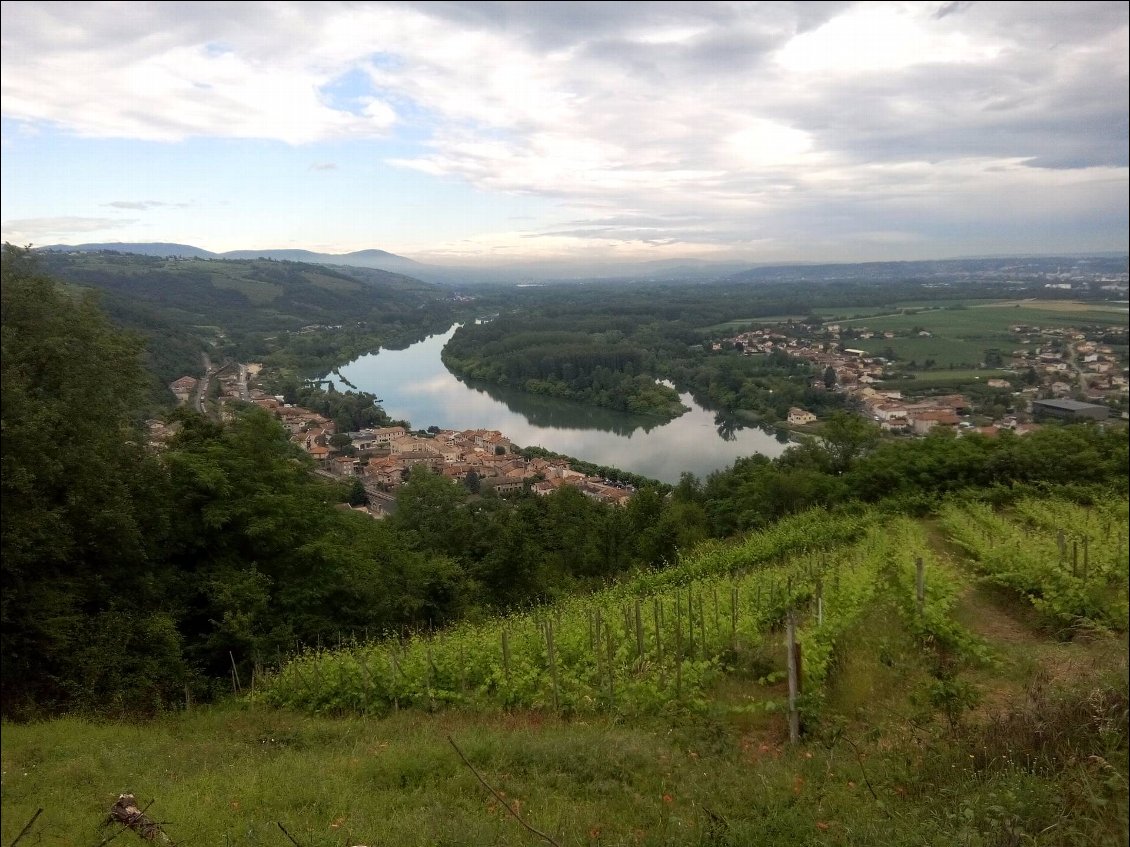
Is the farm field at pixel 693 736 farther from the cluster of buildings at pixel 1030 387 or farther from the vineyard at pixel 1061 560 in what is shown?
the cluster of buildings at pixel 1030 387

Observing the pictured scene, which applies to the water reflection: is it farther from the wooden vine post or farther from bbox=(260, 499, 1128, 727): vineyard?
the wooden vine post

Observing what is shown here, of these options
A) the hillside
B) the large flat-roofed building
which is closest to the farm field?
the large flat-roofed building

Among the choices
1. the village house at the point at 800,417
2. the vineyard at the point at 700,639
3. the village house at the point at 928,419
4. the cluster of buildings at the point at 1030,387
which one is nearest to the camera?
the vineyard at the point at 700,639

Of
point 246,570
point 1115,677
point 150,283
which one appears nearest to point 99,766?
point 246,570

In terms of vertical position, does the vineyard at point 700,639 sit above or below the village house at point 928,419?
above

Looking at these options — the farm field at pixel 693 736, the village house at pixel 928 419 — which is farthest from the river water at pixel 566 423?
the farm field at pixel 693 736

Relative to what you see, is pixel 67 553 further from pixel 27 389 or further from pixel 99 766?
pixel 99 766


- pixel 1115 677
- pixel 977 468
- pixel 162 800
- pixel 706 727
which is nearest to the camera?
pixel 1115 677

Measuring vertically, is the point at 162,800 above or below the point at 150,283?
below
